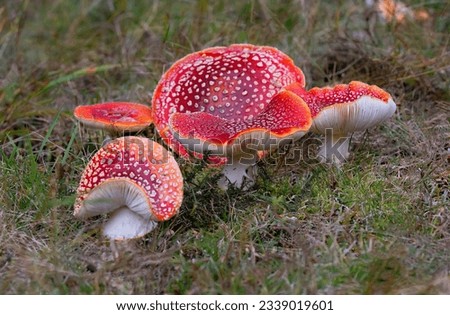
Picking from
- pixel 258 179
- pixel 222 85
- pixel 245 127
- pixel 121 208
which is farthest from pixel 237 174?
pixel 121 208

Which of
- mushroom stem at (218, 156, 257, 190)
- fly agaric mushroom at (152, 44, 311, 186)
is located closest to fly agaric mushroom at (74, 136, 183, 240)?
fly agaric mushroom at (152, 44, 311, 186)

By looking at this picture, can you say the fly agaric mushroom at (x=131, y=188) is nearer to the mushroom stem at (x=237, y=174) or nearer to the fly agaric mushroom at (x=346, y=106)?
the mushroom stem at (x=237, y=174)

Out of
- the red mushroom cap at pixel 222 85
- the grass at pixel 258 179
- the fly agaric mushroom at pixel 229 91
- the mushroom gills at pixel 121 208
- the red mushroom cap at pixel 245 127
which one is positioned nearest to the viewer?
the grass at pixel 258 179

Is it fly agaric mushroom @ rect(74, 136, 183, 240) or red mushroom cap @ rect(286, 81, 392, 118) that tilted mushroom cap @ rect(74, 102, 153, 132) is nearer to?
fly agaric mushroom @ rect(74, 136, 183, 240)

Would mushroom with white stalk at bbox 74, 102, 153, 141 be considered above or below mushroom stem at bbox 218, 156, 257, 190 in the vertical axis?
above

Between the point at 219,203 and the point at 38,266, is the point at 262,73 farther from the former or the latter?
the point at 38,266

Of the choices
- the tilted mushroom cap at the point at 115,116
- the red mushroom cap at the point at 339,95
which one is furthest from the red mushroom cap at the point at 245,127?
the tilted mushroom cap at the point at 115,116

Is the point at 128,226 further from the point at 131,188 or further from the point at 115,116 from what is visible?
the point at 115,116
